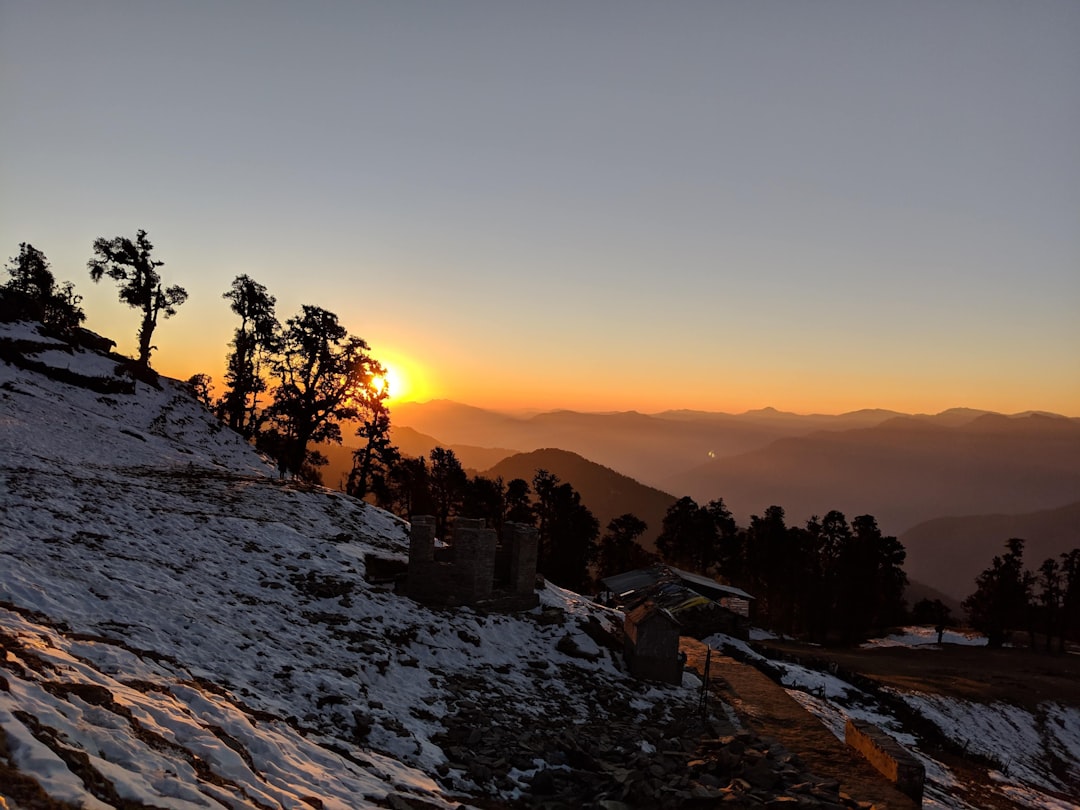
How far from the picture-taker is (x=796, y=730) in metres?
21.9

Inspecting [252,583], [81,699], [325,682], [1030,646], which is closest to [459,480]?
[252,583]

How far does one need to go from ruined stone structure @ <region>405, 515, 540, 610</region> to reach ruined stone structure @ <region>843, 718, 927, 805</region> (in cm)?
1266

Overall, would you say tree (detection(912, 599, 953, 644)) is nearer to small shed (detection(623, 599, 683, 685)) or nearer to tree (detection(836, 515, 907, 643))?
tree (detection(836, 515, 907, 643))

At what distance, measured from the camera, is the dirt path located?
16.6m

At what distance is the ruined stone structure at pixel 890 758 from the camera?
54.6ft

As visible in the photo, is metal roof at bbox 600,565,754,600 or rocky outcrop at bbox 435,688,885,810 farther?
metal roof at bbox 600,565,754,600

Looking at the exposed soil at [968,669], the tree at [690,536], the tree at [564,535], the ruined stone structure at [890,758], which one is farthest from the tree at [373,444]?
the tree at [690,536]

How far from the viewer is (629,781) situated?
13.6m

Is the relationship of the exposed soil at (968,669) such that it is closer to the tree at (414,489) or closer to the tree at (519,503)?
the tree at (519,503)

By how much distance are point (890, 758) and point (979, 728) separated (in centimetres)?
2708

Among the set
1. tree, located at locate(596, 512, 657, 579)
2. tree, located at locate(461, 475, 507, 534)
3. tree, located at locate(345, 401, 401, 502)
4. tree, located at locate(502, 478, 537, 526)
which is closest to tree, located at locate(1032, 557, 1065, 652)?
tree, located at locate(596, 512, 657, 579)

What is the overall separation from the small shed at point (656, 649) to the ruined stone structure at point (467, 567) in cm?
496

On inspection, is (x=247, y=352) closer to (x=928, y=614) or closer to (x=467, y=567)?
(x=467, y=567)

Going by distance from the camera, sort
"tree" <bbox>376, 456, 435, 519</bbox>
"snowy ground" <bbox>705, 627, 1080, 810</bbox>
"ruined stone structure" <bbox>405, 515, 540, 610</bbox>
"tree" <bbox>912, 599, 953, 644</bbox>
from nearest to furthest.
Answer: "ruined stone structure" <bbox>405, 515, 540, 610</bbox> → "snowy ground" <bbox>705, 627, 1080, 810</bbox> → "tree" <bbox>376, 456, 435, 519</bbox> → "tree" <bbox>912, 599, 953, 644</bbox>
